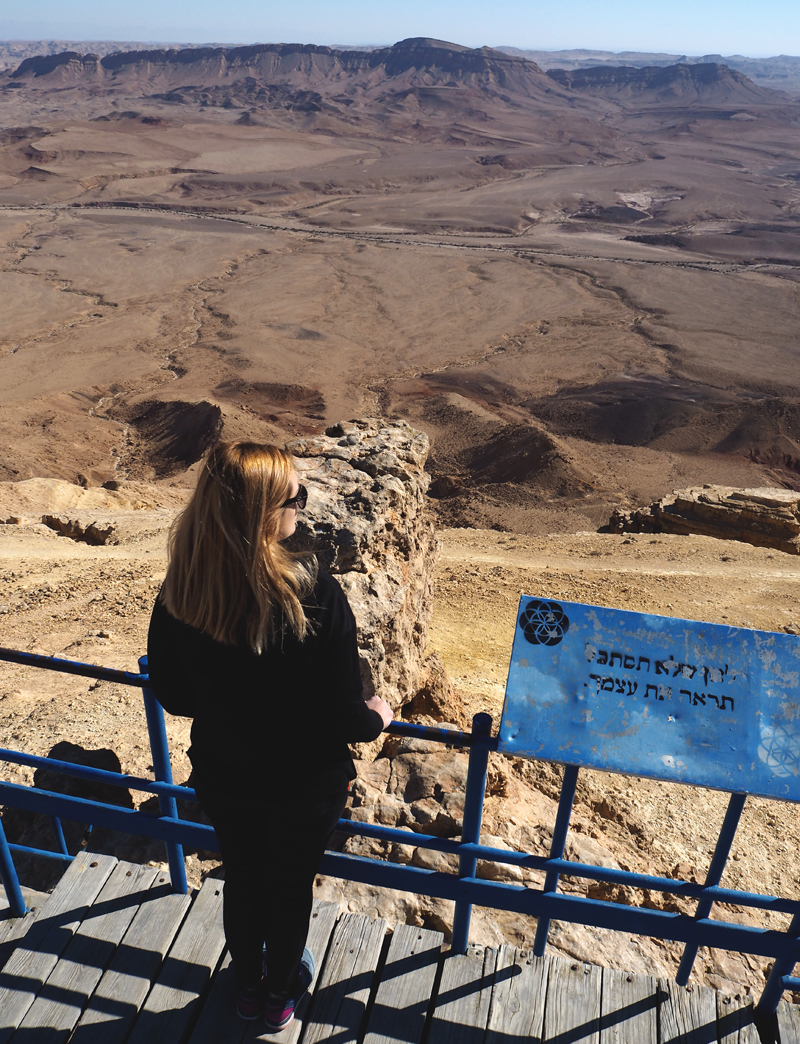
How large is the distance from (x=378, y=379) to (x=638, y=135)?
81203 mm

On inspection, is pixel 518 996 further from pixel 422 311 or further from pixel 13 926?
pixel 422 311

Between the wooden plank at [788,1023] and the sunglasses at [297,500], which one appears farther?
the wooden plank at [788,1023]

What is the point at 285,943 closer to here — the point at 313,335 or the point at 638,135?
the point at 313,335

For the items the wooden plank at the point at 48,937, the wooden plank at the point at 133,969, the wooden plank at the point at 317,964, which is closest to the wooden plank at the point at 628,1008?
the wooden plank at the point at 317,964

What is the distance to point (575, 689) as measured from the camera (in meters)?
2.17

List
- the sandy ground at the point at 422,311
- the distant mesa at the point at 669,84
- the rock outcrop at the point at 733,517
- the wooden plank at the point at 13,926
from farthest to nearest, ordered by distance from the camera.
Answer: the distant mesa at the point at 669,84 → the sandy ground at the point at 422,311 → the rock outcrop at the point at 733,517 → the wooden plank at the point at 13,926

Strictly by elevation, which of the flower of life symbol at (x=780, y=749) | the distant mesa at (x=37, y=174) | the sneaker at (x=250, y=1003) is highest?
the flower of life symbol at (x=780, y=749)

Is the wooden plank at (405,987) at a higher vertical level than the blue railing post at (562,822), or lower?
lower

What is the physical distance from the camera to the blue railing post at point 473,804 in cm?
212

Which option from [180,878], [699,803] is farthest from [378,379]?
[180,878]

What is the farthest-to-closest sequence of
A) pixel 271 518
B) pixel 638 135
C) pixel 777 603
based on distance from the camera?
pixel 638 135, pixel 777 603, pixel 271 518

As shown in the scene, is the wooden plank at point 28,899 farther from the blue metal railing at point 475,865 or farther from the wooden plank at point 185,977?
the wooden plank at point 185,977

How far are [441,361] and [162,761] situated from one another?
2431cm

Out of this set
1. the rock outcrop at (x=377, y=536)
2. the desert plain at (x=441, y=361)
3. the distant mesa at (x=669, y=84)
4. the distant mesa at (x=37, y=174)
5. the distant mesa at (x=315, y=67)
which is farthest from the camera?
the distant mesa at (x=669, y=84)
